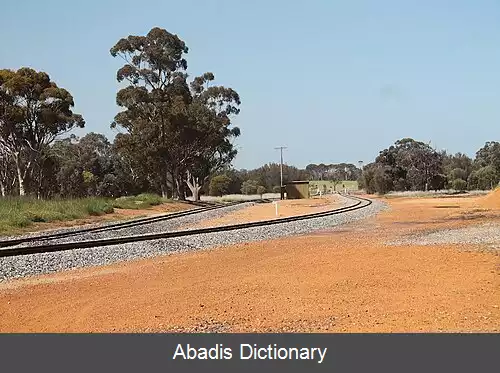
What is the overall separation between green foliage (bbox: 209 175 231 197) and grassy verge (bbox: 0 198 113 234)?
166ft

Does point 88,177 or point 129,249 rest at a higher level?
point 88,177

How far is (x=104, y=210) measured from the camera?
33.6 meters

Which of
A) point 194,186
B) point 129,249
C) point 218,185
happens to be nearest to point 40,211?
point 129,249

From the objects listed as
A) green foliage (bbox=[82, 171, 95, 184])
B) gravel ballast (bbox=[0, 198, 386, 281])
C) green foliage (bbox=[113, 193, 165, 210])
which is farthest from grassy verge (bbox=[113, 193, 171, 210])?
green foliage (bbox=[82, 171, 95, 184])

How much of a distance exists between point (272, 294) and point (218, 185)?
7747 cm

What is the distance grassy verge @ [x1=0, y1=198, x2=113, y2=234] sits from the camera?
78.2 feet

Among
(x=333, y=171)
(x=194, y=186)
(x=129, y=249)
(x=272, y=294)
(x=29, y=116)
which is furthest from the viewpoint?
(x=333, y=171)

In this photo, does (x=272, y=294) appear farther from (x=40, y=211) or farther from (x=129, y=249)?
(x=40, y=211)

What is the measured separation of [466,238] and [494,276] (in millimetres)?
6939

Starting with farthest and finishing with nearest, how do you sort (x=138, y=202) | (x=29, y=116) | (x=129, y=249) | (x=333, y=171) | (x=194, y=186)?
(x=333, y=171)
(x=194, y=186)
(x=29, y=116)
(x=138, y=202)
(x=129, y=249)

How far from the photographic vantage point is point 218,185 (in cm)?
8594

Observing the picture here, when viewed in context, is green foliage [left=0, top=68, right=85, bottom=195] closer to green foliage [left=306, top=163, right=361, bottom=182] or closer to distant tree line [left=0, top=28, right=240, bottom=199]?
distant tree line [left=0, top=28, right=240, bottom=199]

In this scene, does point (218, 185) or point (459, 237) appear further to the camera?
point (218, 185)
